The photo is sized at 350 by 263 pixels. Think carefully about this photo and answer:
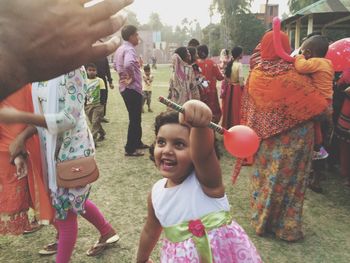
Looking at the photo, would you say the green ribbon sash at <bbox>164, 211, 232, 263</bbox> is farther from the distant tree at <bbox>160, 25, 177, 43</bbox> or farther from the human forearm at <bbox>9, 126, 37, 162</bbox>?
the distant tree at <bbox>160, 25, 177, 43</bbox>

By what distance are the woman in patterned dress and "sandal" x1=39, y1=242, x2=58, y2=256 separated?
0.45 meters

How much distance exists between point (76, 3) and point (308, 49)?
2.97 meters

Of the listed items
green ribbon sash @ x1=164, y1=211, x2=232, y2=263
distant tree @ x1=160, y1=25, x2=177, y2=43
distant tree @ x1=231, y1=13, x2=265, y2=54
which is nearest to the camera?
green ribbon sash @ x1=164, y1=211, x2=232, y2=263

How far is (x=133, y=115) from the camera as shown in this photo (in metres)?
5.44

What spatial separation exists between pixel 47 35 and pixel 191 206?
1.11m

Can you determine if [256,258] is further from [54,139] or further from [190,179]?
[54,139]

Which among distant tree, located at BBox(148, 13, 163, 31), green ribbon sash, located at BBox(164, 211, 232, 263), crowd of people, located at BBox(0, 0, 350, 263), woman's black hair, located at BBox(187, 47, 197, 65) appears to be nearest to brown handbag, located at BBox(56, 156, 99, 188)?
crowd of people, located at BBox(0, 0, 350, 263)

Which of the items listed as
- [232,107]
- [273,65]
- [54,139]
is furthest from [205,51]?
[54,139]

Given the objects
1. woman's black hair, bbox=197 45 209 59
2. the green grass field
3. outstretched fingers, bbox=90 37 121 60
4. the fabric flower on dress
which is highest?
outstretched fingers, bbox=90 37 121 60

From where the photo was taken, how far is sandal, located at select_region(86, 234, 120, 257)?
2.85 meters

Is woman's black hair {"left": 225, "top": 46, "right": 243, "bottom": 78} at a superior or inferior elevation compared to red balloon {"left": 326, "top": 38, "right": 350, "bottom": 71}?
inferior

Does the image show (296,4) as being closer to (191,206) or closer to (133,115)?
(133,115)

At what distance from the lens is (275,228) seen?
127 inches

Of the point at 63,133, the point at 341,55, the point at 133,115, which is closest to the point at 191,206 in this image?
the point at 63,133
